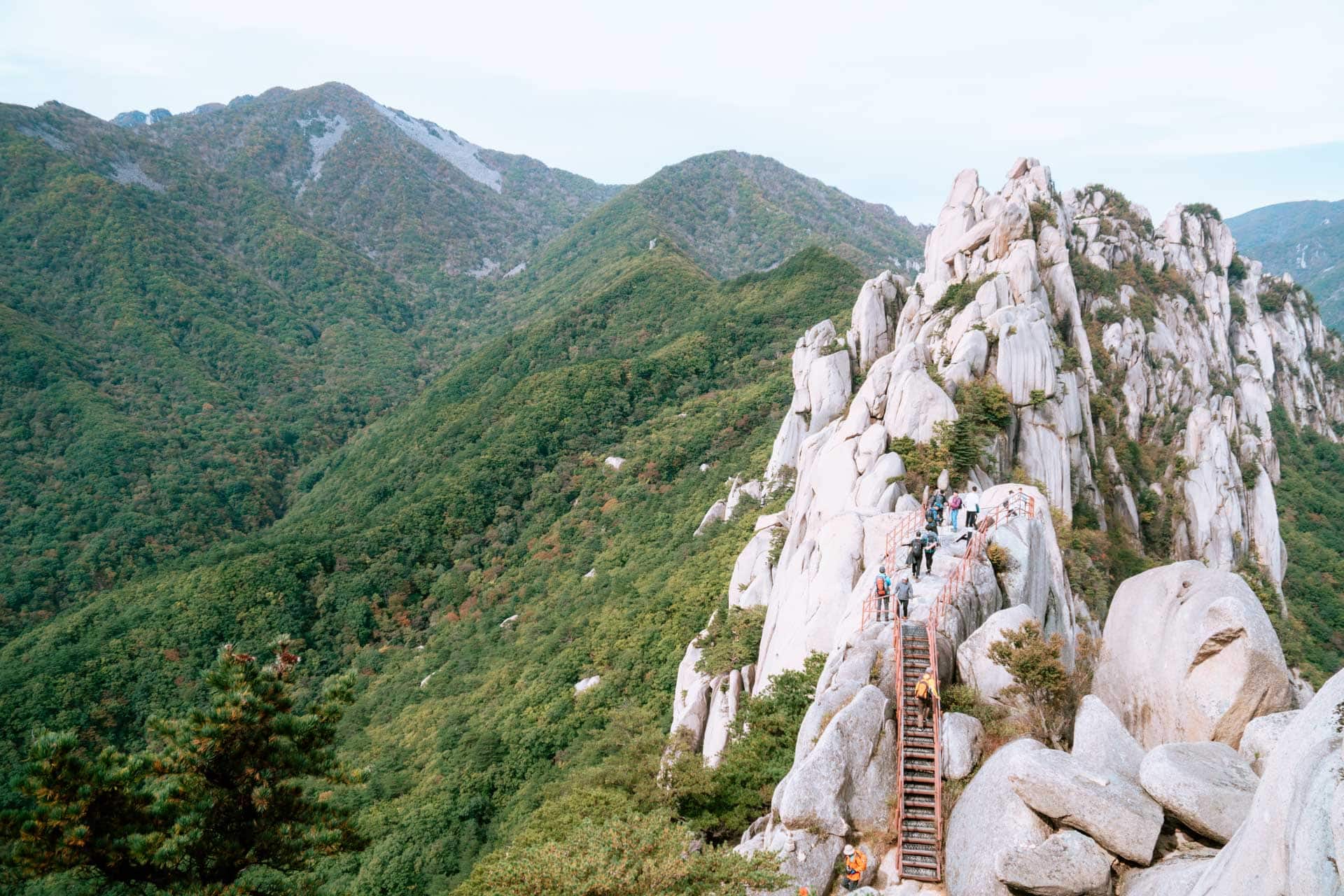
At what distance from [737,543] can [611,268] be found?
118m

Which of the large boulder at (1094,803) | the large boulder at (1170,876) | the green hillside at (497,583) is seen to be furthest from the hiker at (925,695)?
the green hillside at (497,583)

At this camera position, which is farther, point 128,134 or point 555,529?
point 128,134

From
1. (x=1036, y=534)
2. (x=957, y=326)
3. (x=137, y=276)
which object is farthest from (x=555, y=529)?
(x=137, y=276)

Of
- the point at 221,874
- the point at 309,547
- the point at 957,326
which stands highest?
the point at 957,326

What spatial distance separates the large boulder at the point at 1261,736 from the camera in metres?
10.1

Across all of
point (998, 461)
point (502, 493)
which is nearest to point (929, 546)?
point (998, 461)

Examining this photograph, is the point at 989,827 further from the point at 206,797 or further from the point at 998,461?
the point at 998,461

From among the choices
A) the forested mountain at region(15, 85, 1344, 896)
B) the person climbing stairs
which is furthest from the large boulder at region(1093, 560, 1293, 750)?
the forested mountain at region(15, 85, 1344, 896)

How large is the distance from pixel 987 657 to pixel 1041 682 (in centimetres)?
154

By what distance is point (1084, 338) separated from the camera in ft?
138

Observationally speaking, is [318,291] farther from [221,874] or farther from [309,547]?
[221,874]

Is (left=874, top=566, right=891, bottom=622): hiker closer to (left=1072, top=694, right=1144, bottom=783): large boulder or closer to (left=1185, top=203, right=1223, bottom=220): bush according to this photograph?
(left=1072, top=694, right=1144, bottom=783): large boulder

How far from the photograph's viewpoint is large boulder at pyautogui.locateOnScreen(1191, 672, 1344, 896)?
605 cm

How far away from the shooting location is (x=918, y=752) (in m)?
12.4
